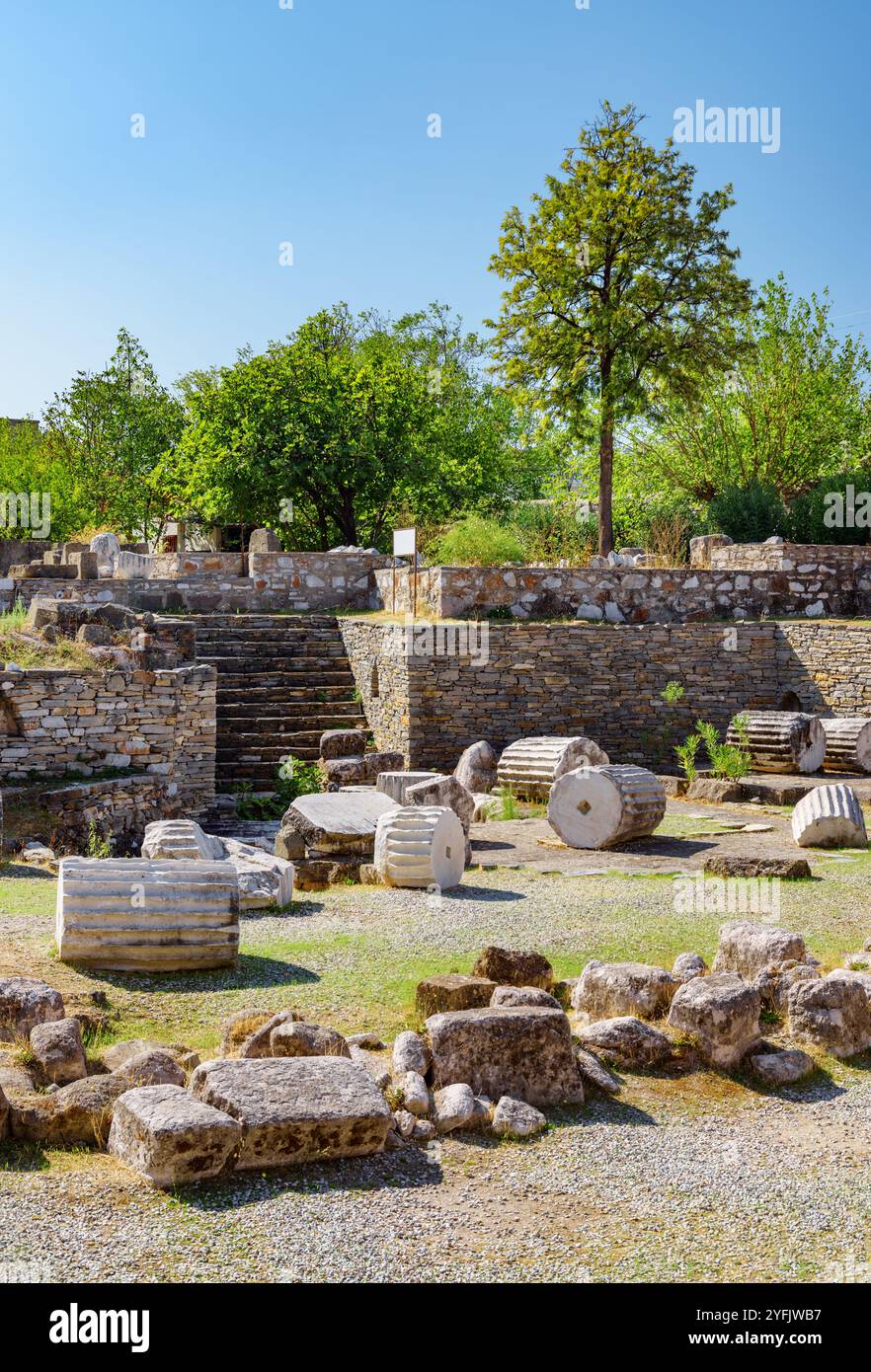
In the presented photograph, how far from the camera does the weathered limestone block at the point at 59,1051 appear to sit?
5609 millimetres

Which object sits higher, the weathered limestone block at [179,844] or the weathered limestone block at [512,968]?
the weathered limestone block at [179,844]

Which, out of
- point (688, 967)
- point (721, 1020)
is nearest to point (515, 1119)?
point (721, 1020)

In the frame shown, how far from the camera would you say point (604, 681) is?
60.4 feet

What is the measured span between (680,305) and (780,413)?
11.0 meters

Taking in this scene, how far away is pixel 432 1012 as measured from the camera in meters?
6.65

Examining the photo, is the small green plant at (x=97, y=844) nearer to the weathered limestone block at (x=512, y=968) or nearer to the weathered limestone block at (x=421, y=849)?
the weathered limestone block at (x=421, y=849)

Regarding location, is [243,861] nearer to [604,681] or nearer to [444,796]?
[444,796]

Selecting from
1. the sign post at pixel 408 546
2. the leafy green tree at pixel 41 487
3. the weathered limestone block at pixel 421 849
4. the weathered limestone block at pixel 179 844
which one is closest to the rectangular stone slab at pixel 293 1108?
the weathered limestone block at pixel 179 844

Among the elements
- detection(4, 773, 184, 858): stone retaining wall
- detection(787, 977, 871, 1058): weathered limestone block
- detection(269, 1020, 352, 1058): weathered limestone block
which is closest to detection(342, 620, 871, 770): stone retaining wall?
detection(4, 773, 184, 858): stone retaining wall

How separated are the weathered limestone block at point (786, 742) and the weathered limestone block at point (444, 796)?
5722 mm

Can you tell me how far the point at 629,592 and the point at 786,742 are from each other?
396 centimetres

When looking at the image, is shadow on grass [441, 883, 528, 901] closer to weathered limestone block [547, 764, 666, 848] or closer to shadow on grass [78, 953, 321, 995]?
weathered limestone block [547, 764, 666, 848]
